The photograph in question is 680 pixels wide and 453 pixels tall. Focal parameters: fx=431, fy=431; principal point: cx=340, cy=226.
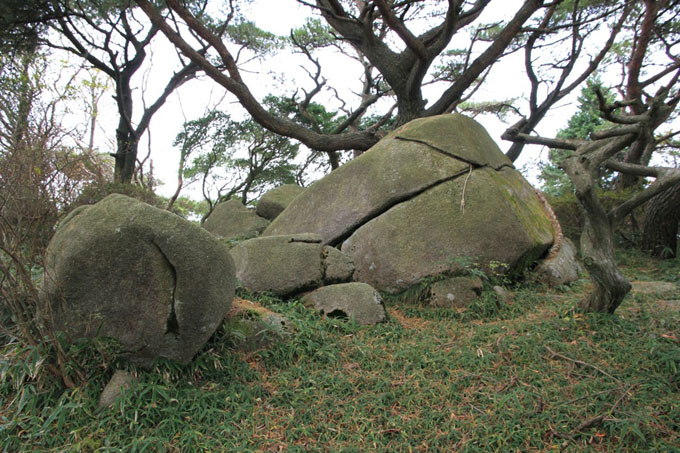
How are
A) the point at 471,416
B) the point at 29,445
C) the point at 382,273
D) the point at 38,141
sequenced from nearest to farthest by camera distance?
the point at 29,445
the point at 471,416
the point at 38,141
the point at 382,273

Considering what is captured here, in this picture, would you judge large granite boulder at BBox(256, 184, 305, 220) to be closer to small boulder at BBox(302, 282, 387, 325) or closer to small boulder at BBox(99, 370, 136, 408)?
small boulder at BBox(302, 282, 387, 325)

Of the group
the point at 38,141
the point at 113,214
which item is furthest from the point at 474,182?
the point at 38,141

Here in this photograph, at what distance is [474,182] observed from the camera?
5344 mm

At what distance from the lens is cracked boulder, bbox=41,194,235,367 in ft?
9.34

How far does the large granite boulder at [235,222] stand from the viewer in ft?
26.1

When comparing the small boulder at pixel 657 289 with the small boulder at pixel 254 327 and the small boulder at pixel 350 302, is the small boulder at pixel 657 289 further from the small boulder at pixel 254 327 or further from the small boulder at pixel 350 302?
the small boulder at pixel 254 327

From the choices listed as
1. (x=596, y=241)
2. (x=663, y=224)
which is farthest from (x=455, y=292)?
(x=663, y=224)

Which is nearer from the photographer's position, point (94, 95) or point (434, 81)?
point (94, 95)

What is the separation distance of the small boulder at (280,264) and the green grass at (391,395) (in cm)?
74

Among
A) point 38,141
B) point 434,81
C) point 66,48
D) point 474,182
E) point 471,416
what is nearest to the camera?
point 471,416

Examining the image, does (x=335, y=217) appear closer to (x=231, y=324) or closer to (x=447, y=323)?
(x=447, y=323)

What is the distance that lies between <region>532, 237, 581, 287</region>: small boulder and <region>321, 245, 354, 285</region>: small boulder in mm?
2215

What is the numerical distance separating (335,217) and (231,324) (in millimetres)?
2522

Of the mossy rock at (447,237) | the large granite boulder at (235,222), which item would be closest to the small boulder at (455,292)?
the mossy rock at (447,237)
